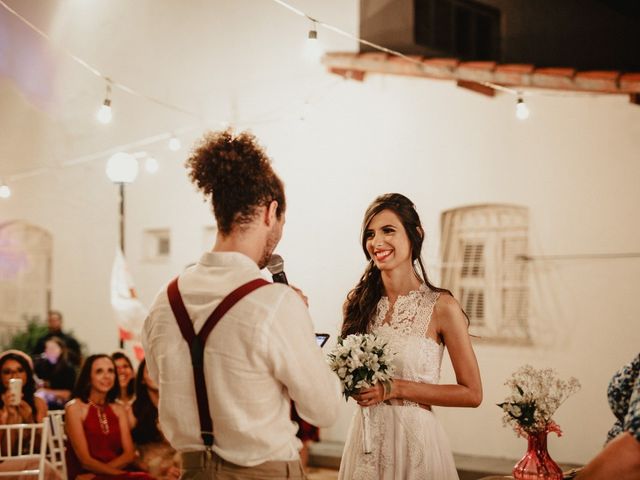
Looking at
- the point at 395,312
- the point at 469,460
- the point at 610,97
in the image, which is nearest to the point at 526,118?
the point at 610,97

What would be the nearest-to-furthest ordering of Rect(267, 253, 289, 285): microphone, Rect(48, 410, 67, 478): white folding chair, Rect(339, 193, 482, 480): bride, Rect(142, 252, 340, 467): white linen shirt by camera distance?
1. Rect(142, 252, 340, 467): white linen shirt
2. Rect(267, 253, 289, 285): microphone
3. Rect(339, 193, 482, 480): bride
4. Rect(48, 410, 67, 478): white folding chair

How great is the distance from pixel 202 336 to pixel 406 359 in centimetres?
125

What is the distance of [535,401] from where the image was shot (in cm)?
264

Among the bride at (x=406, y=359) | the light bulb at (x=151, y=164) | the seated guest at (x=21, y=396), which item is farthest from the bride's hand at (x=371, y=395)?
the light bulb at (x=151, y=164)

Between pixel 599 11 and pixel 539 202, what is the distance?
2.85 meters

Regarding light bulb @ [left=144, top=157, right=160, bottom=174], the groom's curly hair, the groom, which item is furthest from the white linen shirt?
light bulb @ [left=144, top=157, right=160, bottom=174]

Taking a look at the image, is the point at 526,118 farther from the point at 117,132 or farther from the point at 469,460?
the point at 117,132

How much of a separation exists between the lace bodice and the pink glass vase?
431mm

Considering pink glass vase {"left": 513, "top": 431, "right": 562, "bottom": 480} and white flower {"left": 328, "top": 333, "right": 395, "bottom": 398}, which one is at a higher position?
white flower {"left": 328, "top": 333, "right": 395, "bottom": 398}

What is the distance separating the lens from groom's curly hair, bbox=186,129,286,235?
1876 mm

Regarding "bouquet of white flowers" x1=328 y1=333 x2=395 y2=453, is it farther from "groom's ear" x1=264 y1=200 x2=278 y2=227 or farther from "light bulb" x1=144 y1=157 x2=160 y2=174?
"light bulb" x1=144 y1=157 x2=160 y2=174

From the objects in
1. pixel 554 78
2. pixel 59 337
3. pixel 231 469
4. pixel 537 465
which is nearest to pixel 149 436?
pixel 537 465

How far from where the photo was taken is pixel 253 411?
1.78 meters

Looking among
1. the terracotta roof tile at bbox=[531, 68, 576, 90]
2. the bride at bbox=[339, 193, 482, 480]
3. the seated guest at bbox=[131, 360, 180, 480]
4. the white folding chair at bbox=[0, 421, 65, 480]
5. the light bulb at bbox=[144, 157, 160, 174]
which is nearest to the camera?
the bride at bbox=[339, 193, 482, 480]
